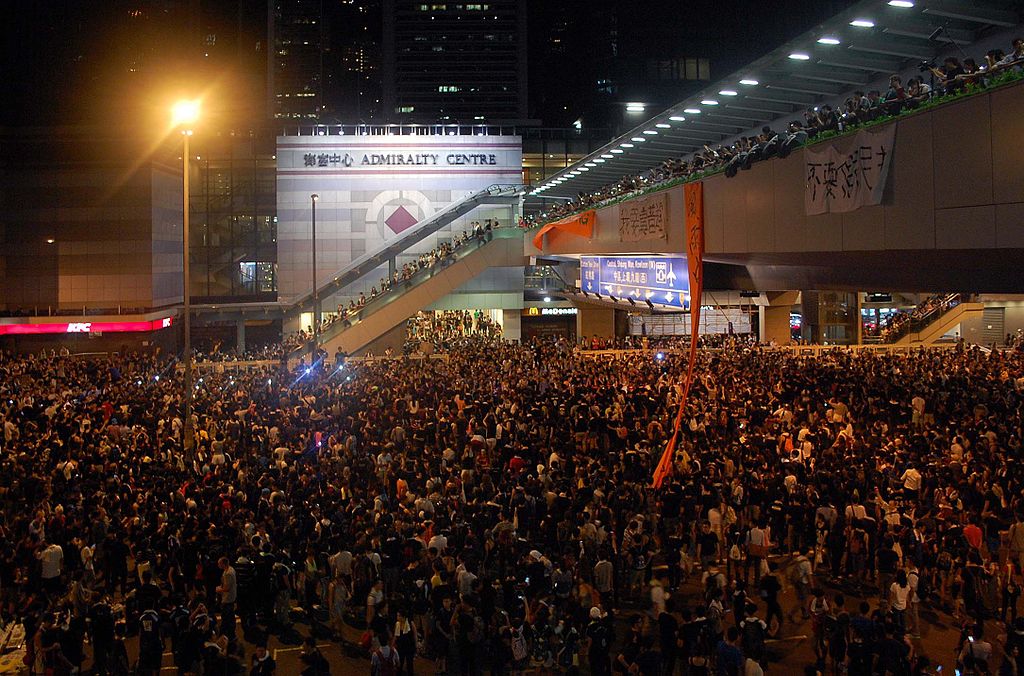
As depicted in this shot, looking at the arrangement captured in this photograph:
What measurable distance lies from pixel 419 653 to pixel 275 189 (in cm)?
3860

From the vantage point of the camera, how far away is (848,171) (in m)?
12.4

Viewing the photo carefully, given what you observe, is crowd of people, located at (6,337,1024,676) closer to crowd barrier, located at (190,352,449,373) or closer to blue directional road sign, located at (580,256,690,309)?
blue directional road sign, located at (580,256,690,309)

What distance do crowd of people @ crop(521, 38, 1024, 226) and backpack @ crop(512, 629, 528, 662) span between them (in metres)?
7.82

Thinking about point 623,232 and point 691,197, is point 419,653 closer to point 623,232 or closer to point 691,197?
point 691,197

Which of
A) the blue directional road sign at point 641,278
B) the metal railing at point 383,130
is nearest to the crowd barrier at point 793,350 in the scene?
the blue directional road sign at point 641,278

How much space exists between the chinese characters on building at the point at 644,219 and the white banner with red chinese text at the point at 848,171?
18.7 ft

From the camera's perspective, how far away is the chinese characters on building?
1909 centimetres

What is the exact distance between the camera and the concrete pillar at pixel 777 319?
3391cm

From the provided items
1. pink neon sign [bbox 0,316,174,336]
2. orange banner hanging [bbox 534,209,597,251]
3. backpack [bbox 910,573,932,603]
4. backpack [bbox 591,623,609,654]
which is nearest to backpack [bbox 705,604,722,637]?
backpack [bbox 591,623,609,654]

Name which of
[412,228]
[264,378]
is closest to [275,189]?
[412,228]

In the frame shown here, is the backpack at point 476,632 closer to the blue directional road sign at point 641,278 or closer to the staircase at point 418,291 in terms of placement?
the blue directional road sign at point 641,278

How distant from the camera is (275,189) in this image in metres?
44.7

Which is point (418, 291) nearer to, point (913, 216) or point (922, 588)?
point (913, 216)

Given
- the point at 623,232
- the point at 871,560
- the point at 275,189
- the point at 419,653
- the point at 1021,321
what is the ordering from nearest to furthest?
1. the point at 419,653
2. the point at 871,560
3. the point at 623,232
4. the point at 1021,321
5. the point at 275,189
